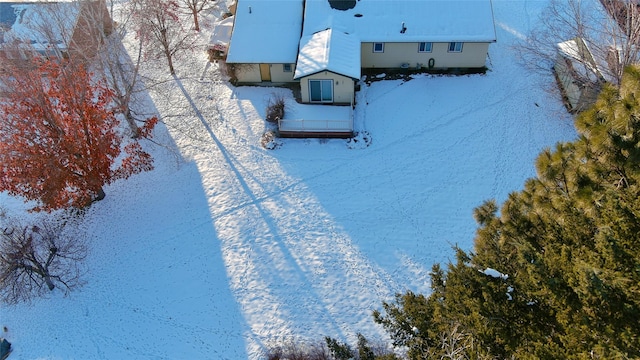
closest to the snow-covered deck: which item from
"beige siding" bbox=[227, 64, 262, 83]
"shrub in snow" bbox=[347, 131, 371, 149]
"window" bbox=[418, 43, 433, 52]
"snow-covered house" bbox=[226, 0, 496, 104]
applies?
"shrub in snow" bbox=[347, 131, 371, 149]

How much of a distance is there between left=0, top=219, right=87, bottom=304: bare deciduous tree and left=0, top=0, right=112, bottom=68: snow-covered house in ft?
26.8

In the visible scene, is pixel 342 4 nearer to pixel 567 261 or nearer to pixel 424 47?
pixel 424 47

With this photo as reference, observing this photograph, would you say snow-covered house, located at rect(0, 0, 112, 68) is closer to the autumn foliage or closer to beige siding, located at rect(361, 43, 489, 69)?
the autumn foliage

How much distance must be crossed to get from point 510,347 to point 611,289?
9.03 ft

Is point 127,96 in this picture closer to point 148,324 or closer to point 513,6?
point 148,324

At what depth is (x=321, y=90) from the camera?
93.8ft

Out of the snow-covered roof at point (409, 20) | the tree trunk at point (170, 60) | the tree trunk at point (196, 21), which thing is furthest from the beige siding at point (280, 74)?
the tree trunk at point (196, 21)

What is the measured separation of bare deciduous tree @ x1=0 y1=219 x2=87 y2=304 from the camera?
20.7 metres

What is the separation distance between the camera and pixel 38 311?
2136 cm

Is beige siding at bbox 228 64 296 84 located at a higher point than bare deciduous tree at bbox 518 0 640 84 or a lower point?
lower

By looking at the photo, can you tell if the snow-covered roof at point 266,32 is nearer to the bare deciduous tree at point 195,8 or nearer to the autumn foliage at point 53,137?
the bare deciduous tree at point 195,8

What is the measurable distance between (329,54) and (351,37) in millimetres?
2597

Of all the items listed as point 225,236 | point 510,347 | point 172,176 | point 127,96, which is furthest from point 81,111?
point 510,347

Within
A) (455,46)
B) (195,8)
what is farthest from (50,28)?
(455,46)
